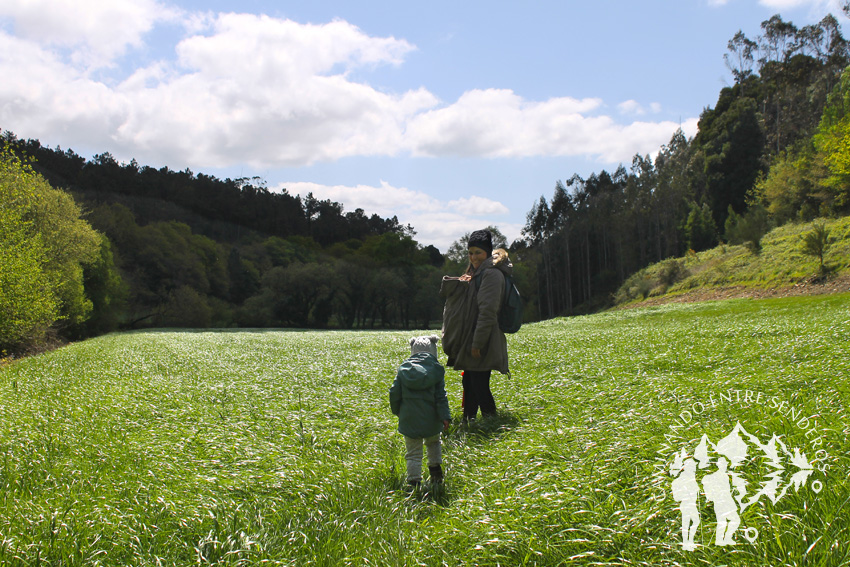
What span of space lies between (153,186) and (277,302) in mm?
59564

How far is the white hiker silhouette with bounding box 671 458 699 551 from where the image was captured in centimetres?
310

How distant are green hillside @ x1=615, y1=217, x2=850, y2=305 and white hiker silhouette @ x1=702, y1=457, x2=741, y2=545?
31289 millimetres

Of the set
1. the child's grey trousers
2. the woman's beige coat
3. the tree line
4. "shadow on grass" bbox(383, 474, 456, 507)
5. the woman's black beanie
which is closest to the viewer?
"shadow on grass" bbox(383, 474, 456, 507)

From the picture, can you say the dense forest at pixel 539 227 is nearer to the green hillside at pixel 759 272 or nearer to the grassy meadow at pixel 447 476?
the green hillside at pixel 759 272

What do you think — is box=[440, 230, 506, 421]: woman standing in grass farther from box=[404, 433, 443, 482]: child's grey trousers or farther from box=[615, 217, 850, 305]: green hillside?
box=[615, 217, 850, 305]: green hillside

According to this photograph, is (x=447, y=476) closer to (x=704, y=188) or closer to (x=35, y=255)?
(x=35, y=255)

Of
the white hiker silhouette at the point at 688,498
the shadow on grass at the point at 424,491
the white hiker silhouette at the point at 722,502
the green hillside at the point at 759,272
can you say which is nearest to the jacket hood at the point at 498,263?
the shadow on grass at the point at 424,491

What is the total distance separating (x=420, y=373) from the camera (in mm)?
5266

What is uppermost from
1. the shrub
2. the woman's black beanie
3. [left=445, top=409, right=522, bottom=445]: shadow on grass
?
the shrub

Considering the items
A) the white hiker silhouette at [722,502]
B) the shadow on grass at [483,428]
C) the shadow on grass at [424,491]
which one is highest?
the white hiker silhouette at [722,502]

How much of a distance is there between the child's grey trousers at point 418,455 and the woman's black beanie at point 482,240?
2.99 metres

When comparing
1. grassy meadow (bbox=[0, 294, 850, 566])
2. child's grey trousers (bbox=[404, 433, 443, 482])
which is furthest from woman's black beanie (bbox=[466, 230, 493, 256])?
child's grey trousers (bbox=[404, 433, 443, 482])

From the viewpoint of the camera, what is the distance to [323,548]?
3.90 meters

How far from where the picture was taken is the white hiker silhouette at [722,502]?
120 inches
